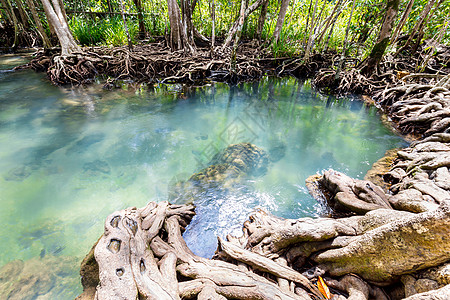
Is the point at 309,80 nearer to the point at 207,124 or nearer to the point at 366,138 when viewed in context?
the point at 366,138

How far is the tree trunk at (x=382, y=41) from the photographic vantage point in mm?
7016

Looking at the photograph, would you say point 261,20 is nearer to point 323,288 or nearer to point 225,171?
point 225,171

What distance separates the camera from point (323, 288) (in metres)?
1.80

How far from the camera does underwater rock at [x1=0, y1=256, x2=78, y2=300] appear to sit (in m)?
2.15

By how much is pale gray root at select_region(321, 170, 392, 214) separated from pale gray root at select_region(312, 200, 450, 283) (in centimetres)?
97

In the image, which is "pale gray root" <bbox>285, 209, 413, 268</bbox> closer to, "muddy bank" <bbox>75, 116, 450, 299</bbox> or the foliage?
"muddy bank" <bbox>75, 116, 450, 299</bbox>

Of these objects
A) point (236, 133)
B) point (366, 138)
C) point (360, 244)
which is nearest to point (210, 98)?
point (236, 133)

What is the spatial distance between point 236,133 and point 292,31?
976 cm

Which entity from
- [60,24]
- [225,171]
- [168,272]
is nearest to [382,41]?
[225,171]

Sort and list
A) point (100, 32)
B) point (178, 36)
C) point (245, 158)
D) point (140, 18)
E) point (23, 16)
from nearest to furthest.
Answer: point (245, 158) → point (178, 36) → point (100, 32) → point (23, 16) → point (140, 18)

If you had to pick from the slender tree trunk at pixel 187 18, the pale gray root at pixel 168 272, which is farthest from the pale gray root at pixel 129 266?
the slender tree trunk at pixel 187 18

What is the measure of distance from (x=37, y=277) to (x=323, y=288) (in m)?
3.01

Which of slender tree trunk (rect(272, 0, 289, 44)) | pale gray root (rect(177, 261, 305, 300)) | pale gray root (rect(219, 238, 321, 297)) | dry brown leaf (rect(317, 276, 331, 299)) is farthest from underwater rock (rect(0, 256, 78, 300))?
slender tree trunk (rect(272, 0, 289, 44))

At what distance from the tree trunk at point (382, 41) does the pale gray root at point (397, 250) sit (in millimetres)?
8765
